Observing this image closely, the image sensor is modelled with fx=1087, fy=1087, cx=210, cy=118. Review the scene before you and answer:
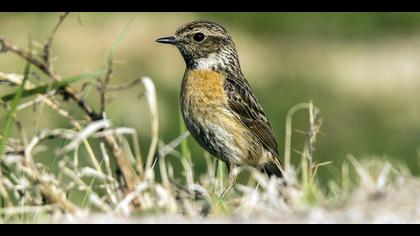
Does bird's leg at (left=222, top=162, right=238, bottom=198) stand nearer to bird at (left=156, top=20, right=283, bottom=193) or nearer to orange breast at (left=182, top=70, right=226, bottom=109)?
bird at (left=156, top=20, right=283, bottom=193)

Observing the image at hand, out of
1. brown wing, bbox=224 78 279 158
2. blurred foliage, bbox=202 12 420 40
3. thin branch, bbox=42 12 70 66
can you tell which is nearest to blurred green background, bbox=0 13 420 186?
blurred foliage, bbox=202 12 420 40

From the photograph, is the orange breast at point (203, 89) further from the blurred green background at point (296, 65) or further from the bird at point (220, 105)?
the blurred green background at point (296, 65)

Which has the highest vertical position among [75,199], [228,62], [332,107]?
[228,62]

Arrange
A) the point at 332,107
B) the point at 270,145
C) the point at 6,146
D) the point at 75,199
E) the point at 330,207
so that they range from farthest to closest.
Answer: the point at 332,107
the point at 270,145
the point at 75,199
the point at 6,146
the point at 330,207

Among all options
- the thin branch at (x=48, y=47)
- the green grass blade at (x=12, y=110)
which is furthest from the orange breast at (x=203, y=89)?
the green grass blade at (x=12, y=110)

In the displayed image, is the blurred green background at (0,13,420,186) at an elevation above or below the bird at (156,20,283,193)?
below

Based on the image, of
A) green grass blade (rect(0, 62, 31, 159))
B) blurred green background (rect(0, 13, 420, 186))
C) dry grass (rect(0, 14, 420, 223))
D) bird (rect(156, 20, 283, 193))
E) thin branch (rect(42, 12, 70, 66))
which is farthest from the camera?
blurred green background (rect(0, 13, 420, 186))

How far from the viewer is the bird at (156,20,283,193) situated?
9.12 metres

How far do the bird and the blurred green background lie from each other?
2846mm

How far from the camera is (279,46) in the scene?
1819cm

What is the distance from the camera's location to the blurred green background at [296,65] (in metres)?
14.0

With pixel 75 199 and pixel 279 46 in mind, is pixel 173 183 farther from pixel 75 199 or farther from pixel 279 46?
pixel 279 46
